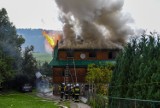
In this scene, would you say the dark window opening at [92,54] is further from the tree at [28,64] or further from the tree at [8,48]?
the tree at [28,64]

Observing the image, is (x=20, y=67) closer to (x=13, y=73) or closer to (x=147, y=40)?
(x=13, y=73)

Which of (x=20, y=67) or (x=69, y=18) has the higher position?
(x=69, y=18)

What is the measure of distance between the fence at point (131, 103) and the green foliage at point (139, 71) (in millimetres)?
936

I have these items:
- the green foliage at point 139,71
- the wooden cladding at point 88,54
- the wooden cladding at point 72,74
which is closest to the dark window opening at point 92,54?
the wooden cladding at point 88,54

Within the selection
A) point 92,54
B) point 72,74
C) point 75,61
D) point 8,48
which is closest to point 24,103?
point 72,74

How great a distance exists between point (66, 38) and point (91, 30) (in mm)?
4776

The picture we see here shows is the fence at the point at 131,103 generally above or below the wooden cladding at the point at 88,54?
below

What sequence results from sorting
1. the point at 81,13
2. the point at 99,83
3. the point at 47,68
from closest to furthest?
the point at 99,83
the point at 81,13
the point at 47,68

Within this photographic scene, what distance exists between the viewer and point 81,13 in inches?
2517

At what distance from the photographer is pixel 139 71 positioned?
2383cm

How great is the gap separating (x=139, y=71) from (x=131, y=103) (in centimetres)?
420

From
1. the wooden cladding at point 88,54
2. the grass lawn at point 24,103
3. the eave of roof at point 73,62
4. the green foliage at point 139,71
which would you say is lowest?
the grass lawn at point 24,103

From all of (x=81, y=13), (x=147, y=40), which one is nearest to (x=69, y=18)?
(x=81, y=13)

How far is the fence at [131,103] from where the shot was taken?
16.5 metres
